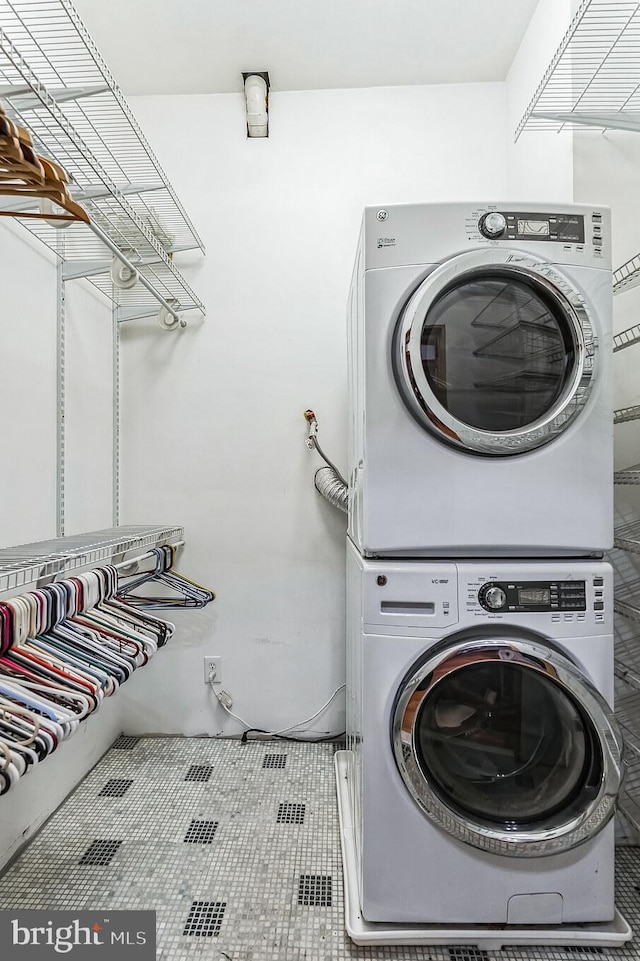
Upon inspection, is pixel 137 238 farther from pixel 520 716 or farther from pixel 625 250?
pixel 520 716

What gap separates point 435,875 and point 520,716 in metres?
0.43

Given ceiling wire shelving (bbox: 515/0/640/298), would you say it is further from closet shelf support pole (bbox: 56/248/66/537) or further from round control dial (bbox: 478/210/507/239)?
closet shelf support pole (bbox: 56/248/66/537)

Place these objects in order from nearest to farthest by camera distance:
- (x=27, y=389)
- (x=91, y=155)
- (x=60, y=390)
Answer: (x=91, y=155) → (x=27, y=389) → (x=60, y=390)

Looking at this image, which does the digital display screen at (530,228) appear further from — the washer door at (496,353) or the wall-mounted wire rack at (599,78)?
the wall-mounted wire rack at (599,78)

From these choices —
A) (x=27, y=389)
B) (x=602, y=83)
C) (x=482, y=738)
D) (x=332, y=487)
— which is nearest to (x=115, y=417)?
(x=27, y=389)

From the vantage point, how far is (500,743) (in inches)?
51.0

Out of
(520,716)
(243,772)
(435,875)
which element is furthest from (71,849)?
(520,716)

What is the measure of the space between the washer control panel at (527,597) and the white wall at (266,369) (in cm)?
98

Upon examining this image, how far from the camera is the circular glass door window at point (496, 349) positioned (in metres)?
1.31

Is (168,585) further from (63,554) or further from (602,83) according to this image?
(602,83)

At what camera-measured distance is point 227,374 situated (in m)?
2.22

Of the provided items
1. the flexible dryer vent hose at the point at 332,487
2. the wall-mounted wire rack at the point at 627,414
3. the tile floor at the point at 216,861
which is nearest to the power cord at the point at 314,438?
the flexible dryer vent hose at the point at 332,487

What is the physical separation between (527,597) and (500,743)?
37 cm

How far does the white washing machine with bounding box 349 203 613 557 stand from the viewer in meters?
1.30
